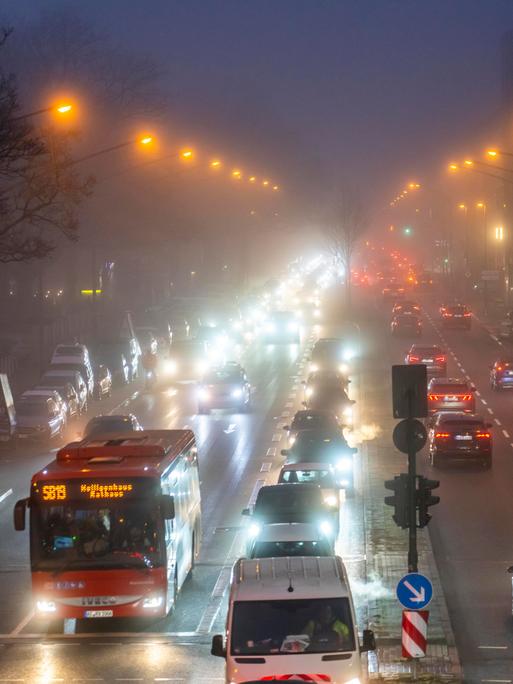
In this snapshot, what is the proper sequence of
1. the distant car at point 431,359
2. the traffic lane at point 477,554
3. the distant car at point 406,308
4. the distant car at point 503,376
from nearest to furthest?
the traffic lane at point 477,554 → the distant car at point 503,376 → the distant car at point 431,359 → the distant car at point 406,308

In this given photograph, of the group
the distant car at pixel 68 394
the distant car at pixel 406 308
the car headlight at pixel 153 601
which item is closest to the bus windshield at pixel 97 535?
the car headlight at pixel 153 601

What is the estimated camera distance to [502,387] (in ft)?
174

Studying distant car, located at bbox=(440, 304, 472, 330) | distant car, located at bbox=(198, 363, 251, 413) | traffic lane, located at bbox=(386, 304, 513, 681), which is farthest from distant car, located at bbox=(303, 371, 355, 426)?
distant car, located at bbox=(440, 304, 472, 330)

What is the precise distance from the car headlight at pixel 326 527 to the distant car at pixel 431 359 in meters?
31.0

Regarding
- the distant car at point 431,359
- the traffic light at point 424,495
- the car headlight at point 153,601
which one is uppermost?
the traffic light at point 424,495

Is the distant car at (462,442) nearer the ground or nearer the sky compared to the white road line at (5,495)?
nearer the sky

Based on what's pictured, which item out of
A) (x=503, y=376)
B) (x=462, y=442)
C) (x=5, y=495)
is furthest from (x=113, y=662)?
(x=503, y=376)

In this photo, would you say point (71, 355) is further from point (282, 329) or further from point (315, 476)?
point (315, 476)

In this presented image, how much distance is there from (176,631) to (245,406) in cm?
2895

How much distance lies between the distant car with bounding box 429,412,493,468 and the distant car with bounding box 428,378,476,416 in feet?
25.8

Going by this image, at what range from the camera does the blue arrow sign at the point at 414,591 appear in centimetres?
1568

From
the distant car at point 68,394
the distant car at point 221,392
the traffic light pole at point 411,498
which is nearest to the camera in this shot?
the traffic light pole at point 411,498

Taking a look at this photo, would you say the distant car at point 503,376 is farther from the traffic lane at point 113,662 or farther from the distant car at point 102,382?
the traffic lane at point 113,662

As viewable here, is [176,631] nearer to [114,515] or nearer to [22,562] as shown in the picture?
[114,515]
